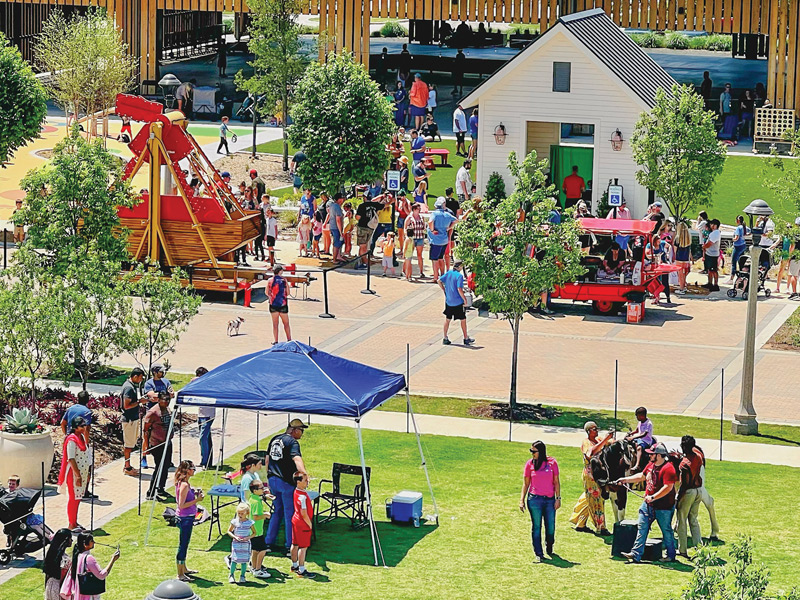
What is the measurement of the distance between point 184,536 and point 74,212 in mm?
9736

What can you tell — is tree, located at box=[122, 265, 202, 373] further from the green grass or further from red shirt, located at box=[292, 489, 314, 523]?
the green grass

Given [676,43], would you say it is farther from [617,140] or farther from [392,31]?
[617,140]

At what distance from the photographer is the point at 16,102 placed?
122 feet

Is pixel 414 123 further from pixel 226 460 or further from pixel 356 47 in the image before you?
pixel 226 460

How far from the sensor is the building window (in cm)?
3875

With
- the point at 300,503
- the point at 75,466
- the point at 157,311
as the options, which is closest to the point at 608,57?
the point at 157,311

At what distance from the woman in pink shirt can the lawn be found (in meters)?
0.31

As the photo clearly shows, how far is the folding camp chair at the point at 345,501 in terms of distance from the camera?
19.4 m

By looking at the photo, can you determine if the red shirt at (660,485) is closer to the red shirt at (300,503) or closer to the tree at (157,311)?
the red shirt at (300,503)

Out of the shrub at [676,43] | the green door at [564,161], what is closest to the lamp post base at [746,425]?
the green door at [564,161]

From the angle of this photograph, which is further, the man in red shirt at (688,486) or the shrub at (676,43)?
the shrub at (676,43)

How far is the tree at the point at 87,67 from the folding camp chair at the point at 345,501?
28379mm

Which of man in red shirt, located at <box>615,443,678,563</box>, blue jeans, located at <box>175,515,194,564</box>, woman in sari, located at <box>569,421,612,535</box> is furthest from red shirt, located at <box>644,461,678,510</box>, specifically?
blue jeans, located at <box>175,515,194,564</box>

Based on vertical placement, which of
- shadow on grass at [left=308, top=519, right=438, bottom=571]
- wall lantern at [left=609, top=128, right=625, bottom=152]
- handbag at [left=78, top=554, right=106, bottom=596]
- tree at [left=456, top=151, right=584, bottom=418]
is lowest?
shadow on grass at [left=308, top=519, right=438, bottom=571]
